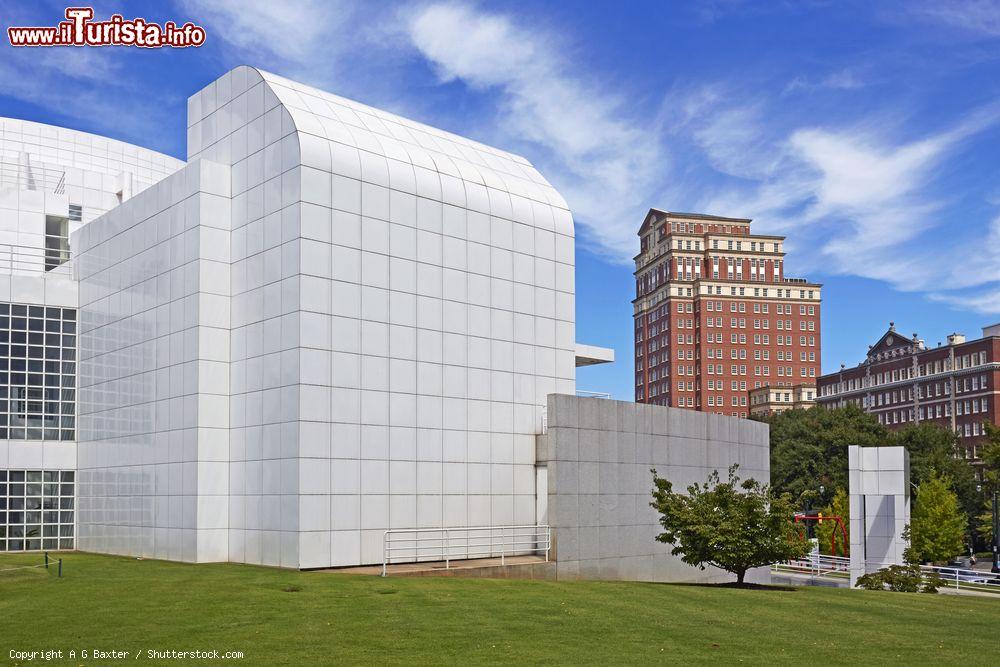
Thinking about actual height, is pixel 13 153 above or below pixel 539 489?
above

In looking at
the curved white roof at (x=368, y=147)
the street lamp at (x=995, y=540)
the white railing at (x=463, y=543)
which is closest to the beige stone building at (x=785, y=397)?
the street lamp at (x=995, y=540)

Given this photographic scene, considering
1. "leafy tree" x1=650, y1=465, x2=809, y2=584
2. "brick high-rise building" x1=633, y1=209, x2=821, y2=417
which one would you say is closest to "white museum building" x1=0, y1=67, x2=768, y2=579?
"leafy tree" x1=650, y1=465, x2=809, y2=584

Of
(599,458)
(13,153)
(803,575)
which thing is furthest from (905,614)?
(13,153)

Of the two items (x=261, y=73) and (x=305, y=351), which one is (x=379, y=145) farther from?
(x=305, y=351)

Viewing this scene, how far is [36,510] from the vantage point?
127 feet

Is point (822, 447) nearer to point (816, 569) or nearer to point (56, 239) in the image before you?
point (816, 569)

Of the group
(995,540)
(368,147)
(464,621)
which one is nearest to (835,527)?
(995,540)

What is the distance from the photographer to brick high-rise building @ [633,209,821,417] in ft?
563

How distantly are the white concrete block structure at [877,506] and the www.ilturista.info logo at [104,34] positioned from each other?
109 ft

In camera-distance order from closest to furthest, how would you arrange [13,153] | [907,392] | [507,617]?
[507,617], [13,153], [907,392]

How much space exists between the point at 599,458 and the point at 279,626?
18059 millimetres

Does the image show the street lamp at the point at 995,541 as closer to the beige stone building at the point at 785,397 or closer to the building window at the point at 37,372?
the building window at the point at 37,372

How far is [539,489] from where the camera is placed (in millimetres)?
36562

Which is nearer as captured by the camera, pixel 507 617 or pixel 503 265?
pixel 507 617
